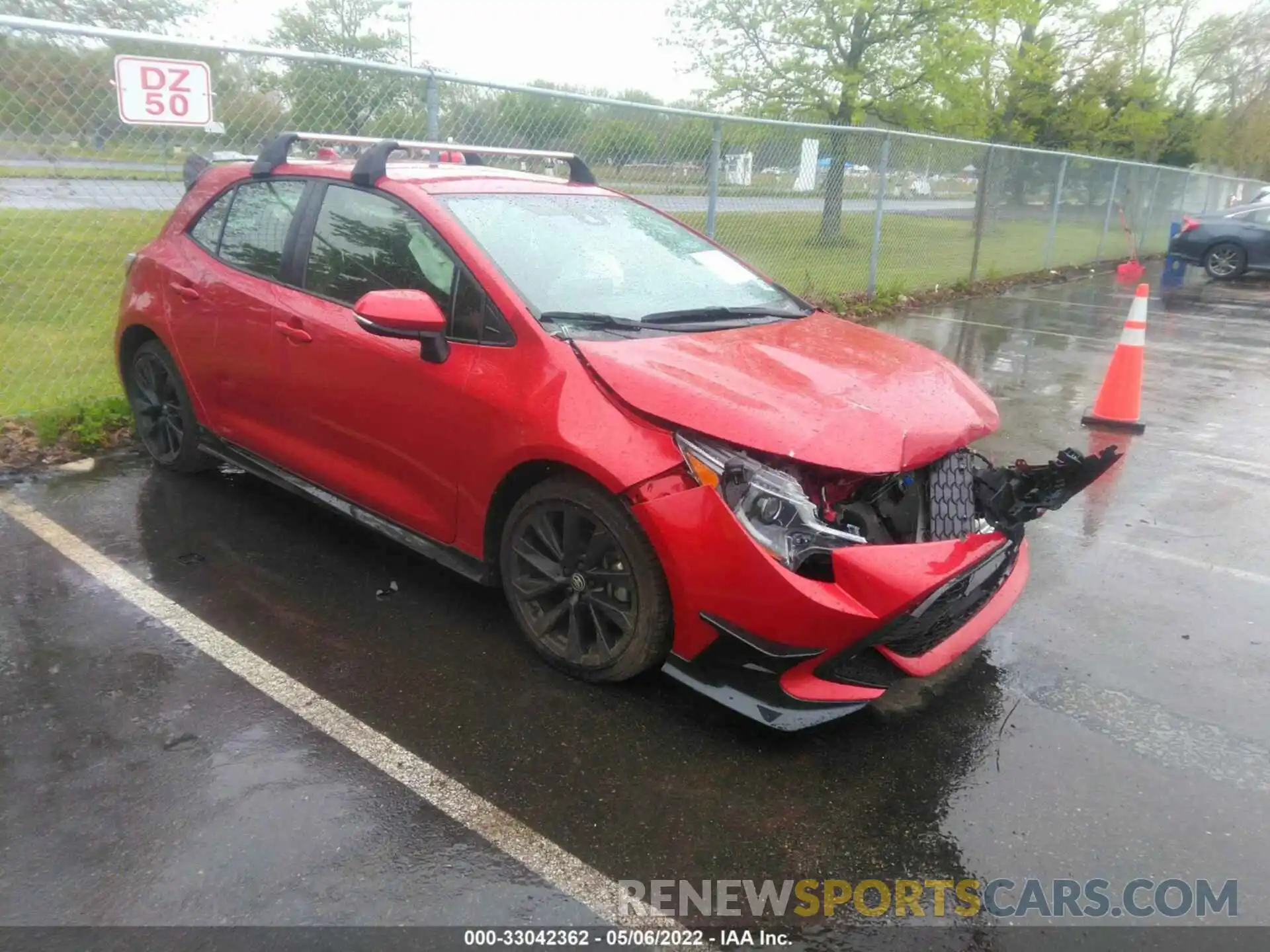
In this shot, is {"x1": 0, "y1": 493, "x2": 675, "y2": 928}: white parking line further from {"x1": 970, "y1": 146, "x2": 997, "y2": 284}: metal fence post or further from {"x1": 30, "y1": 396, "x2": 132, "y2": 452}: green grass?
{"x1": 970, "y1": 146, "x2": 997, "y2": 284}: metal fence post

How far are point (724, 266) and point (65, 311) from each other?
6.11 m

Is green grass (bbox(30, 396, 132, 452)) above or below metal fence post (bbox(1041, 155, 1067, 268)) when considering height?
below

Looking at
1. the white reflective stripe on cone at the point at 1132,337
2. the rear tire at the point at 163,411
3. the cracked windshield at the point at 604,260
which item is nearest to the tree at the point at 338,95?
the rear tire at the point at 163,411

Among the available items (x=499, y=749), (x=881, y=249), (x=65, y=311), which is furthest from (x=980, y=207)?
(x=499, y=749)

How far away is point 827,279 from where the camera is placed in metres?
10.9

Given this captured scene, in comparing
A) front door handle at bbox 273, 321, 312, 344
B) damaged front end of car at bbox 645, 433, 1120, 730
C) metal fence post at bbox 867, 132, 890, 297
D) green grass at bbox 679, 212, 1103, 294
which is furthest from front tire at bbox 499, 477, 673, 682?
metal fence post at bbox 867, 132, 890, 297

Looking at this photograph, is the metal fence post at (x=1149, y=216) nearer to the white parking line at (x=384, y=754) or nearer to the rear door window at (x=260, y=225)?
the rear door window at (x=260, y=225)

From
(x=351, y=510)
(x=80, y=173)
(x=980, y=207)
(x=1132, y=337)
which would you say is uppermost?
(x=980, y=207)

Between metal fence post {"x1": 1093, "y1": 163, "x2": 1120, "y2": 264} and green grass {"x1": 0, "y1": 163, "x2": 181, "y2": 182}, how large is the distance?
17134 millimetres

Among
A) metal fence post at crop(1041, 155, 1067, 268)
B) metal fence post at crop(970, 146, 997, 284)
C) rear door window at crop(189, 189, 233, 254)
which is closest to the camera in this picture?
A: rear door window at crop(189, 189, 233, 254)

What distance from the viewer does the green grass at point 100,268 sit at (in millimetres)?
5828

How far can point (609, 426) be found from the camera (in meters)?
3.00

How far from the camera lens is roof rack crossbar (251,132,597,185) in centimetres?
379

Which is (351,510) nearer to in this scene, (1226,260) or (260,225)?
(260,225)
